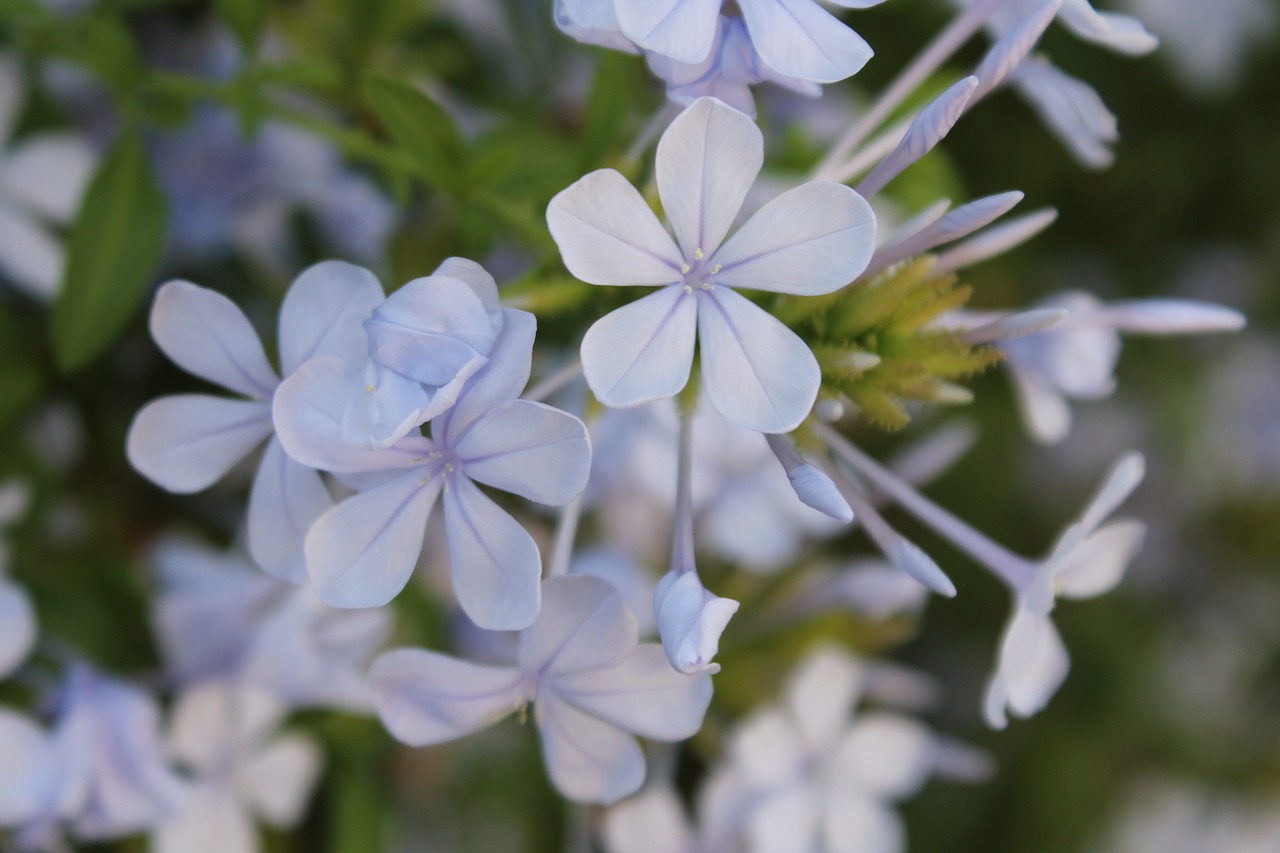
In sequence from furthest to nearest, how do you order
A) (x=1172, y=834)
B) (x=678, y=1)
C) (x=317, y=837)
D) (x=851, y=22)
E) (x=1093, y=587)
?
(x=1172, y=834) → (x=851, y=22) → (x=317, y=837) → (x=1093, y=587) → (x=678, y=1)

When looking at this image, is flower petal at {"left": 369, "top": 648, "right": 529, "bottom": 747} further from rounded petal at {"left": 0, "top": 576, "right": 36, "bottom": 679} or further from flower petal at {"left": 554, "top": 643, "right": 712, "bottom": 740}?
rounded petal at {"left": 0, "top": 576, "right": 36, "bottom": 679}

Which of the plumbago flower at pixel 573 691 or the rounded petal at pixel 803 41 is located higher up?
the rounded petal at pixel 803 41

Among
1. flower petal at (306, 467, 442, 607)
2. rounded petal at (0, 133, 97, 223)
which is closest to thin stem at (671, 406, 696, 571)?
flower petal at (306, 467, 442, 607)

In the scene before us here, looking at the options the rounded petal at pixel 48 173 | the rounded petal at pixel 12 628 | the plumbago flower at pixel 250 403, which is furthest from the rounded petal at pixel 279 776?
the rounded petal at pixel 48 173

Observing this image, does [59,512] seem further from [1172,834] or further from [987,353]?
[1172,834]

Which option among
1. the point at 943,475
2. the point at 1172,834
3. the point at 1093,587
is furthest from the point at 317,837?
the point at 1172,834

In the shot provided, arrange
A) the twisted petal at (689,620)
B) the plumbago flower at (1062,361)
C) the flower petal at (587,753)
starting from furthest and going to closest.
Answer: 1. the plumbago flower at (1062,361)
2. the flower petal at (587,753)
3. the twisted petal at (689,620)

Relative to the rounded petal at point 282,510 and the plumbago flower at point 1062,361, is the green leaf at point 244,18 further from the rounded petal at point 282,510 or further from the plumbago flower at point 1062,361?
the plumbago flower at point 1062,361
